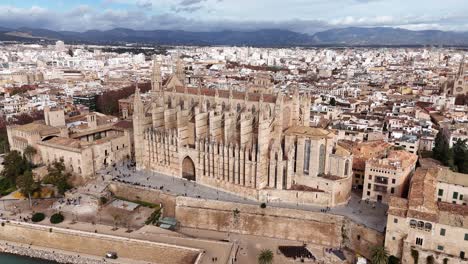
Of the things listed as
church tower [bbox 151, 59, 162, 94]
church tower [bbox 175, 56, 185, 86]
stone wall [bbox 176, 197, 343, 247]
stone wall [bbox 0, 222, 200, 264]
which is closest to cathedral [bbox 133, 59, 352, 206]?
stone wall [bbox 176, 197, 343, 247]

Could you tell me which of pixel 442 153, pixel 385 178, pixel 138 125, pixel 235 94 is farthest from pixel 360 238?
pixel 138 125

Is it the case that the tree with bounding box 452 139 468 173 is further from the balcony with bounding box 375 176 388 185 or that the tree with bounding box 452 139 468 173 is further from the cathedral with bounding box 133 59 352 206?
the cathedral with bounding box 133 59 352 206

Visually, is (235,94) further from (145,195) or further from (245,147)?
(145,195)

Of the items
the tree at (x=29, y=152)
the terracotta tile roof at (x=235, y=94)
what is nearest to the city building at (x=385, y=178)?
the terracotta tile roof at (x=235, y=94)

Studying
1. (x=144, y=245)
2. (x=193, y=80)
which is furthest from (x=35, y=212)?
(x=193, y=80)

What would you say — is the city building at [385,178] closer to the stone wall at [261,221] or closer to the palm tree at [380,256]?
the stone wall at [261,221]

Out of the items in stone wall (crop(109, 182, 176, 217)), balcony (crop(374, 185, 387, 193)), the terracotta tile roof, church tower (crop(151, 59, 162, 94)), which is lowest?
stone wall (crop(109, 182, 176, 217))
